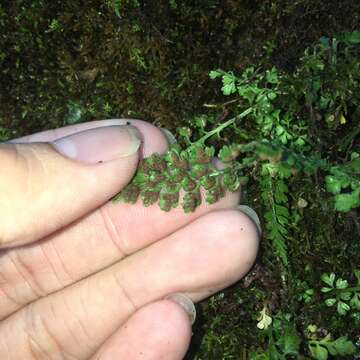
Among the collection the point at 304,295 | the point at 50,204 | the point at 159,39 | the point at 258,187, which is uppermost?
the point at 159,39

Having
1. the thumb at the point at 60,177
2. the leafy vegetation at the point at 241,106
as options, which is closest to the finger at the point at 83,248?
the leafy vegetation at the point at 241,106

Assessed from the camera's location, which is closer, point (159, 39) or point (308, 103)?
point (308, 103)

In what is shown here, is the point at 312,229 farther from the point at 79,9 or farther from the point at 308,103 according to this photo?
the point at 79,9

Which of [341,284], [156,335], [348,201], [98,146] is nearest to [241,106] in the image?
[98,146]

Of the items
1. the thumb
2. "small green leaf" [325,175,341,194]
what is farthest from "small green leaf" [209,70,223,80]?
"small green leaf" [325,175,341,194]

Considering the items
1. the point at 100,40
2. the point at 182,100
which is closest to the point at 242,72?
the point at 182,100

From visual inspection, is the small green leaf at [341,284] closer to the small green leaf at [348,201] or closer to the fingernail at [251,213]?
the fingernail at [251,213]
